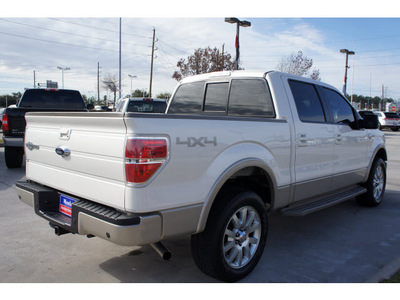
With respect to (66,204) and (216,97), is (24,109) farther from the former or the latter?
(66,204)

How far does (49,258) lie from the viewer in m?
3.61

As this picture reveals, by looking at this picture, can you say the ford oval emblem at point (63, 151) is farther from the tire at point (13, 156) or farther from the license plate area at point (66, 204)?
the tire at point (13, 156)

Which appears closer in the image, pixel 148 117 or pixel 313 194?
pixel 148 117

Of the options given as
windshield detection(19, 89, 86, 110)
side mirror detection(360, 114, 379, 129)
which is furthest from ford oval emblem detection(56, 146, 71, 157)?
windshield detection(19, 89, 86, 110)

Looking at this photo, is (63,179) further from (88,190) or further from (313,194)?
(313,194)

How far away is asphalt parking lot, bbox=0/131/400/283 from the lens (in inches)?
128

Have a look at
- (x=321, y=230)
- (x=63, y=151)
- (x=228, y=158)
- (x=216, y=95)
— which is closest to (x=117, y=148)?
(x=63, y=151)

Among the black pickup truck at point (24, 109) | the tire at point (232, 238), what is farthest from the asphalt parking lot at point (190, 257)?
the black pickup truck at point (24, 109)

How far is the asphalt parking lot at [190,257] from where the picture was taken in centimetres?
325

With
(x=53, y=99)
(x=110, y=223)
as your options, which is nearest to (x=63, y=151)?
(x=110, y=223)

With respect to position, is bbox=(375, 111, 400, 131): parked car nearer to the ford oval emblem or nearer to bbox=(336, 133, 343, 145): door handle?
bbox=(336, 133, 343, 145): door handle

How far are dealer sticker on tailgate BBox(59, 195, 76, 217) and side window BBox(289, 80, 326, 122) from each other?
2644 millimetres

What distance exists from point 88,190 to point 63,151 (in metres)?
0.47

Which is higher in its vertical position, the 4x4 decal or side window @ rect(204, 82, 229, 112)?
side window @ rect(204, 82, 229, 112)
